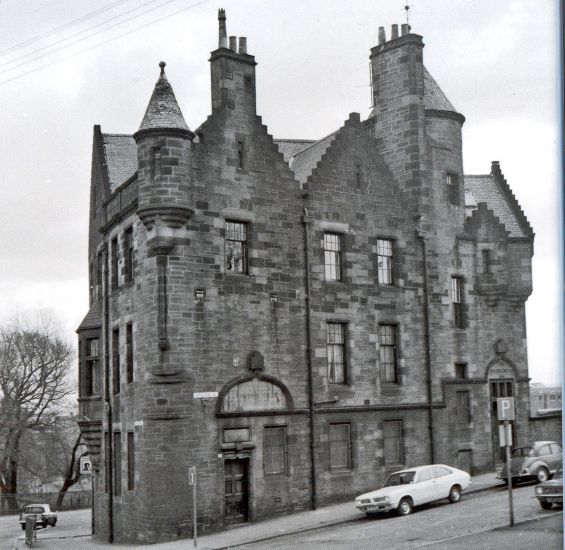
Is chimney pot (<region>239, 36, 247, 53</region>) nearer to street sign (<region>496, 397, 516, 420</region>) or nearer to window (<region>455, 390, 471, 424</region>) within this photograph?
window (<region>455, 390, 471, 424</region>)

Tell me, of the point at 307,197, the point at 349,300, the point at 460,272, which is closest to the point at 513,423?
the point at 460,272

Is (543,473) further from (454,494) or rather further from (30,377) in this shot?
(30,377)

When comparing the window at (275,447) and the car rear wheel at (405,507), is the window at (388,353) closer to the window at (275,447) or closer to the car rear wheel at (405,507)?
the car rear wheel at (405,507)

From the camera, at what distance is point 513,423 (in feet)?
43.3

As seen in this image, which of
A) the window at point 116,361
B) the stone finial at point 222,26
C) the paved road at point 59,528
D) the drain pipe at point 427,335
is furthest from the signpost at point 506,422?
the paved road at point 59,528

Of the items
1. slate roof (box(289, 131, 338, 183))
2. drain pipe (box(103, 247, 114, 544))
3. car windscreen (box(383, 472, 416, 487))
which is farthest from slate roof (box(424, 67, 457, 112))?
drain pipe (box(103, 247, 114, 544))

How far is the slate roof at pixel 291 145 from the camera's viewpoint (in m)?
14.6

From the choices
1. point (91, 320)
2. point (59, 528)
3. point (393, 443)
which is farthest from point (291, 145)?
point (59, 528)

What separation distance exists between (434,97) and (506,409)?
478cm

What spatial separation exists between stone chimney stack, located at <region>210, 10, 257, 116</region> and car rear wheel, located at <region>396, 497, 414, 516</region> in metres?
6.84

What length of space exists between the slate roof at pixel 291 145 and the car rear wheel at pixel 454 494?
5.85 m

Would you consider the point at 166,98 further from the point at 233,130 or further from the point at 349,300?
the point at 349,300

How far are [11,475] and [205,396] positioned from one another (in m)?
14.9

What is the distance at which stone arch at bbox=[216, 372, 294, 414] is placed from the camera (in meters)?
14.8
